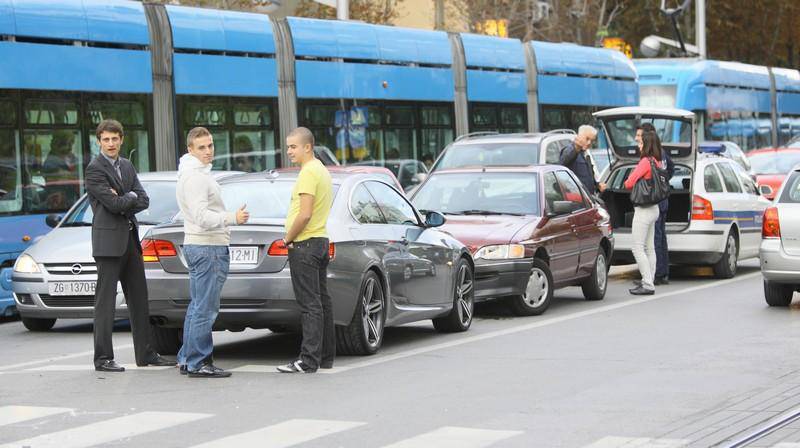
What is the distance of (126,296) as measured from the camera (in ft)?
37.6

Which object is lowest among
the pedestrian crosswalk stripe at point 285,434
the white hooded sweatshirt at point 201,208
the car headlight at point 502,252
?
the pedestrian crosswalk stripe at point 285,434

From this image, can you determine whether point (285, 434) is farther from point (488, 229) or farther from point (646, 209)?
point (646, 209)

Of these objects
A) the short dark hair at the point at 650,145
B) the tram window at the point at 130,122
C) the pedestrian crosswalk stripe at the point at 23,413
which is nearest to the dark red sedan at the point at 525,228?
the short dark hair at the point at 650,145

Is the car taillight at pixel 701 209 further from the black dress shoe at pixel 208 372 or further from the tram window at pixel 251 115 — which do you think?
the black dress shoe at pixel 208 372

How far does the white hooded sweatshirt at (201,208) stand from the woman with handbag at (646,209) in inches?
310

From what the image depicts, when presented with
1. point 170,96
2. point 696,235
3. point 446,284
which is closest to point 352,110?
point 170,96

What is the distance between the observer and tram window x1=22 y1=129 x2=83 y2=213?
16.9 meters

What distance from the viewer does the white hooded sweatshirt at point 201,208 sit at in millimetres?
10812

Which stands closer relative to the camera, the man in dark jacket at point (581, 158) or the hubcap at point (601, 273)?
the hubcap at point (601, 273)

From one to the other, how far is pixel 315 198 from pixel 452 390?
1851 millimetres

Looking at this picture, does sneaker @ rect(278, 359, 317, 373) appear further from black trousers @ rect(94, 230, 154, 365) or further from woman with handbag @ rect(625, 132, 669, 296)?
woman with handbag @ rect(625, 132, 669, 296)

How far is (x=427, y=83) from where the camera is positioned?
25531 millimetres

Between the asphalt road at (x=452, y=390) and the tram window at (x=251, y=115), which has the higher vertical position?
the tram window at (x=251, y=115)

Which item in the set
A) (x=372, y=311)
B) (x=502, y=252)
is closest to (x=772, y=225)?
(x=502, y=252)
